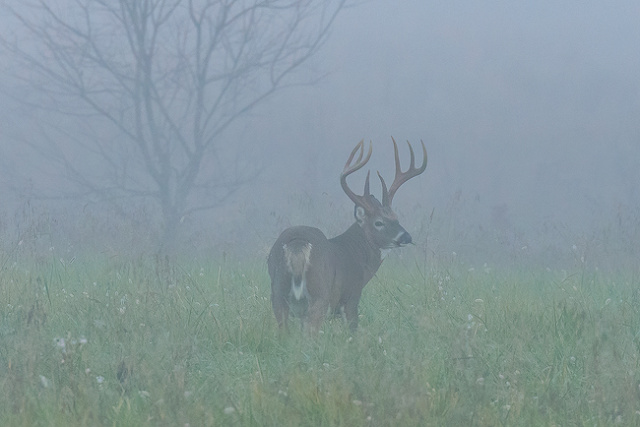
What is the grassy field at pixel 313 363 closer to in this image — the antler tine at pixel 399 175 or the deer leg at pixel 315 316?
the deer leg at pixel 315 316

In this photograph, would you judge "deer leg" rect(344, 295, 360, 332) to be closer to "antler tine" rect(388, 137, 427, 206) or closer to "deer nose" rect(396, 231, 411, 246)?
"deer nose" rect(396, 231, 411, 246)

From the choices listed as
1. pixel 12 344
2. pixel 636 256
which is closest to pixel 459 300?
pixel 12 344

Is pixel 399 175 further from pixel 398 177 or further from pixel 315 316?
pixel 315 316

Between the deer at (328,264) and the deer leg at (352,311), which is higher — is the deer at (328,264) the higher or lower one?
the higher one

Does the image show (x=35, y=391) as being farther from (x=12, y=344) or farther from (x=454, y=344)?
(x=454, y=344)

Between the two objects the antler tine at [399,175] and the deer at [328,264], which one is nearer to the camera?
the deer at [328,264]

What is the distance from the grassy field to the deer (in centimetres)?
18

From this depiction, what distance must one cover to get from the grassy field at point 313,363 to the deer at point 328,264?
0.58 feet

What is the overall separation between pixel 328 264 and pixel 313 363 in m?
1.74

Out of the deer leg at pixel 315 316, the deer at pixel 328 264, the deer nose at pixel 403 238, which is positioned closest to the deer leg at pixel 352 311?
the deer at pixel 328 264

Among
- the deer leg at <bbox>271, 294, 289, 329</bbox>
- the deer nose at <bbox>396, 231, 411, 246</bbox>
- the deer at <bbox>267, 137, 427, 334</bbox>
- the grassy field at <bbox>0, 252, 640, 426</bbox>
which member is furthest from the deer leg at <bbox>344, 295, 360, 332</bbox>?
the deer nose at <bbox>396, 231, 411, 246</bbox>

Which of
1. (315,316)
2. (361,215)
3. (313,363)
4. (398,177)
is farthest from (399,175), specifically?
(313,363)

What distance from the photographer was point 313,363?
434 centimetres

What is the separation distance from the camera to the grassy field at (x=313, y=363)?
12.1 ft
